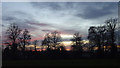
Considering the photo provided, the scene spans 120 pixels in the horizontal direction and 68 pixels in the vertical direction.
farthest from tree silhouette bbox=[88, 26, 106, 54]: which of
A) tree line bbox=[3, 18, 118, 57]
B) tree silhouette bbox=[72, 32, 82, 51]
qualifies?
tree silhouette bbox=[72, 32, 82, 51]

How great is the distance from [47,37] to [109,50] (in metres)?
18.3

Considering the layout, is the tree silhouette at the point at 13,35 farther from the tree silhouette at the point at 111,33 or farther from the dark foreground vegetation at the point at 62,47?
the tree silhouette at the point at 111,33

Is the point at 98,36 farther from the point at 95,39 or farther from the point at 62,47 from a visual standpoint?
the point at 62,47

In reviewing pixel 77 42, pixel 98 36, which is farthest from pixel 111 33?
pixel 77 42

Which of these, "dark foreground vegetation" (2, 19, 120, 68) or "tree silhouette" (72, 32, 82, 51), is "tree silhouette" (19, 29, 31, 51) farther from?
"tree silhouette" (72, 32, 82, 51)

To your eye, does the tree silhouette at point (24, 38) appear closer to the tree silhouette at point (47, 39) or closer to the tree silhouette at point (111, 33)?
the tree silhouette at point (47, 39)

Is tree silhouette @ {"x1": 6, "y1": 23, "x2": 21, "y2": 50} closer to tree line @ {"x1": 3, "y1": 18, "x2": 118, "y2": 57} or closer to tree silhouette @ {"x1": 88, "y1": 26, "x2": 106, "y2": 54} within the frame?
tree line @ {"x1": 3, "y1": 18, "x2": 118, "y2": 57}

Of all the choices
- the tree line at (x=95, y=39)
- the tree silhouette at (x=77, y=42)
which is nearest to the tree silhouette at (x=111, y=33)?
the tree line at (x=95, y=39)

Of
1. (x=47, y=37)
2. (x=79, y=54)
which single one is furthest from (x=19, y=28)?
(x=79, y=54)

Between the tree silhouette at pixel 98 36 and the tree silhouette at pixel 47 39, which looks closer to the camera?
the tree silhouette at pixel 98 36

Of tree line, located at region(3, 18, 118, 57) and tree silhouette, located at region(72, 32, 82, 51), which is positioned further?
tree silhouette, located at region(72, 32, 82, 51)

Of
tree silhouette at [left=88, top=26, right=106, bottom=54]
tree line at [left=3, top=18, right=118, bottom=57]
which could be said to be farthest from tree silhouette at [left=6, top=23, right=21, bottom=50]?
tree silhouette at [left=88, top=26, right=106, bottom=54]

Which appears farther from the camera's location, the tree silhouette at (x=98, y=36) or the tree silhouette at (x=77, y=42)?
the tree silhouette at (x=77, y=42)

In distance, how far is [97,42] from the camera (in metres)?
32.2
